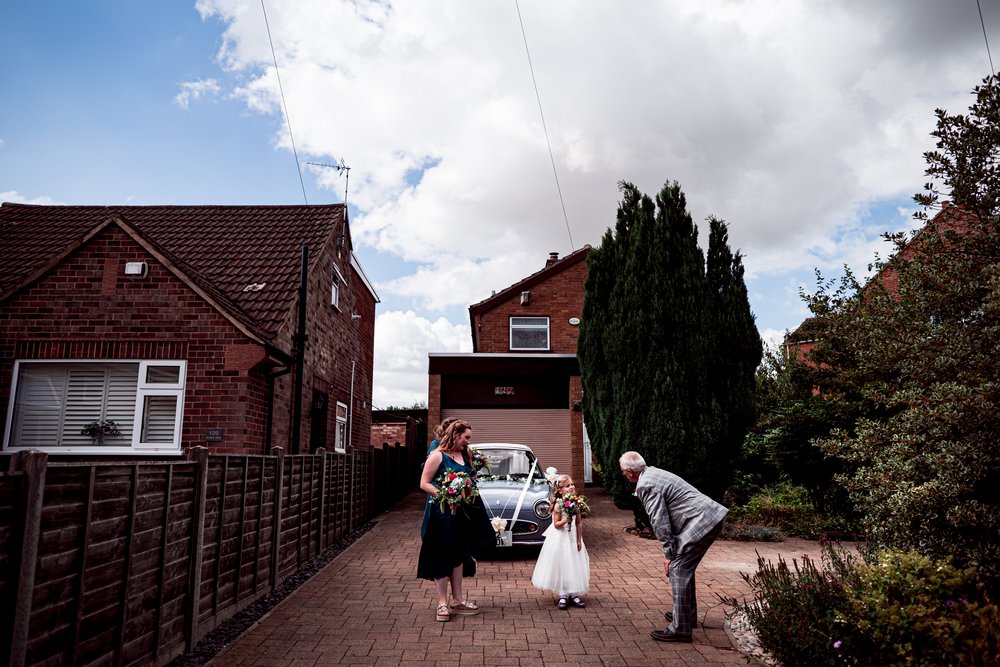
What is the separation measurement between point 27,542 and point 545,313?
827 inches

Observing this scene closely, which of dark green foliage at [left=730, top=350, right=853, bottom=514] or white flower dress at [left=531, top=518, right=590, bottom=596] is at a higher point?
dark green foliage at [left=730, top=350, right=853, bottom=514]

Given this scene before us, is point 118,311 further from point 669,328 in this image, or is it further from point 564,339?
point 564,339

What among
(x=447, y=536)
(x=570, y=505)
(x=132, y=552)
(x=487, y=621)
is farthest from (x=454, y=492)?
(x=132, y=552)

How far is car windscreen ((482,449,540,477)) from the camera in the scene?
1150 centimetres

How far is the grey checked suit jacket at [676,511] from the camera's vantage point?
582 centimetres

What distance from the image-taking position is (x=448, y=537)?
645 cm

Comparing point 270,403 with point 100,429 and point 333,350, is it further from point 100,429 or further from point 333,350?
point 333,350

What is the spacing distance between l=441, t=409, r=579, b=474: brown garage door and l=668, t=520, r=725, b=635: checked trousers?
1400 cm

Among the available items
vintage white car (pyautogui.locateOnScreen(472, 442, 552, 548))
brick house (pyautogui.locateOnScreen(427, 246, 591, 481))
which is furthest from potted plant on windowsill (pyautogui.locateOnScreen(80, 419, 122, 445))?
brick house (pyautogui.locateOnScreen(427, 246, 591, 481))

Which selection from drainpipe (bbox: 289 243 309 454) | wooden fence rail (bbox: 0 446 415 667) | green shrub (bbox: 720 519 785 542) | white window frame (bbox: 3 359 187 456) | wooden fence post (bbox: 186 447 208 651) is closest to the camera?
wooden fence rail (bbox: 0 446 415 667)

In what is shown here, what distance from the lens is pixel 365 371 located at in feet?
62.2

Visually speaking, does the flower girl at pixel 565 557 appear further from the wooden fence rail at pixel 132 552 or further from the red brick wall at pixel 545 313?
the red brick wall at pixel 545 313

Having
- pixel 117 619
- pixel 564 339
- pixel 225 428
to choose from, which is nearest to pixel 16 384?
pixel 225 428

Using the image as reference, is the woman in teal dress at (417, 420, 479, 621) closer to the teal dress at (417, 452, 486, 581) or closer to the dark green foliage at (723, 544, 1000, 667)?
the teal dress at (417, 452, 486, 581)
